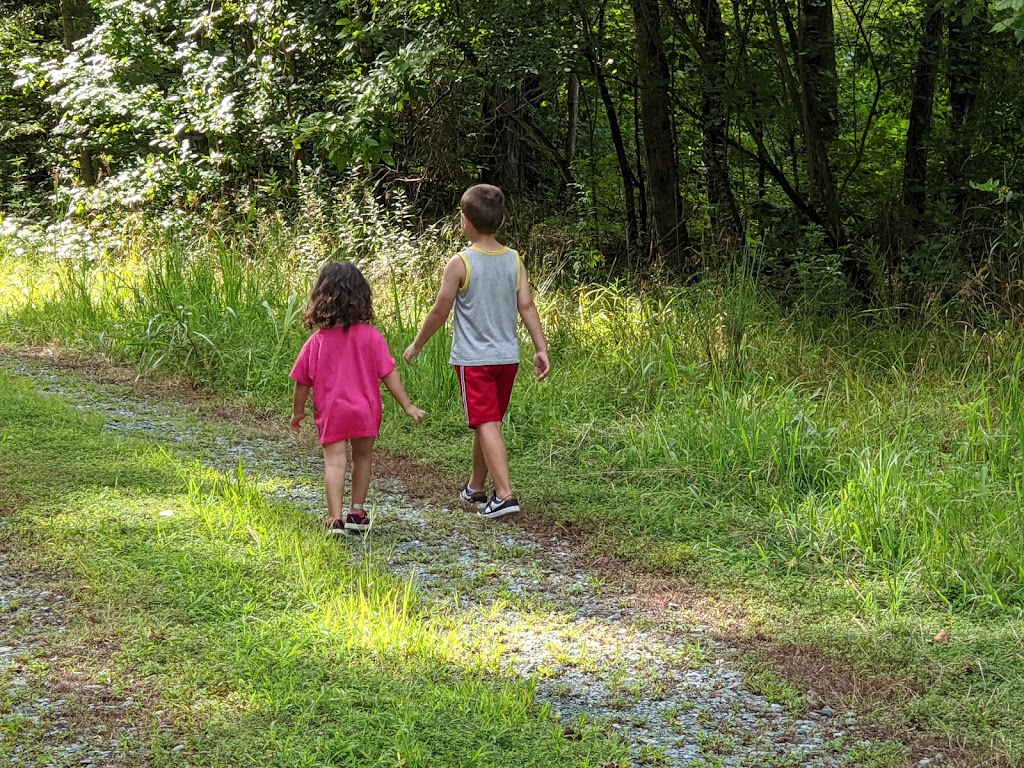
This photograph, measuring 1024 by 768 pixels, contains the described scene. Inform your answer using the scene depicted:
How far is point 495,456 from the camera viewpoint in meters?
5.65

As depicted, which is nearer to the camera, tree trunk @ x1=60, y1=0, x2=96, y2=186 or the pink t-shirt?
the pink t-shirt

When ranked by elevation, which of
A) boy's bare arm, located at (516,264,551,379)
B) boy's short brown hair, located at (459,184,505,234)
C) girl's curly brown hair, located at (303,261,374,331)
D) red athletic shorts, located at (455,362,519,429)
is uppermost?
boy's short brown hair, located at (459,184,505,234)

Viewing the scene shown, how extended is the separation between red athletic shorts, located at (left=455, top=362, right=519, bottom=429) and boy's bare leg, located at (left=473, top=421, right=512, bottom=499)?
5 cm

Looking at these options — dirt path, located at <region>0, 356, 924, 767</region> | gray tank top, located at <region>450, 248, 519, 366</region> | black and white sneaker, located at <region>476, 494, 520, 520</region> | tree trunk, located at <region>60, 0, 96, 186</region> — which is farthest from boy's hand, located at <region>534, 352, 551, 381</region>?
tree trunk, located at <region>60, 0, 96, 186</region>

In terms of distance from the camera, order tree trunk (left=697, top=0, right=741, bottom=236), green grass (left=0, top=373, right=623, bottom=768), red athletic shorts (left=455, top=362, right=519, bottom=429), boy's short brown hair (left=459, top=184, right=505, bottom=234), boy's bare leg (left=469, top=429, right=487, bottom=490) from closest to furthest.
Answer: green grass (left=0, top=373, right=623, bottom=768), boy's short brown hair (left=459, top=184, right=505, bottom=234), red athletic shorts (left=455, top=362, right=519, bottom=429), boy's bare leg (left=469, top=429, right=487, bottom=490), tree trunk (left=697, top=0, right=741, bottom=236)

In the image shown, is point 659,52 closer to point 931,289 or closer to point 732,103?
point 732,103

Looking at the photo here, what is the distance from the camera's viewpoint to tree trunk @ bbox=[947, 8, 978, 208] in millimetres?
10430

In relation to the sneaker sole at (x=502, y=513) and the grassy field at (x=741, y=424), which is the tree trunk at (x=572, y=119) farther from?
the sneaker sole at (x=502, y=513)

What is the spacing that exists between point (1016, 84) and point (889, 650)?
827cm

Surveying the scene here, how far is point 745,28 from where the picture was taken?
10.5m

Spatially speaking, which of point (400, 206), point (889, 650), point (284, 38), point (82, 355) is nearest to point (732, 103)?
point (400, 206)

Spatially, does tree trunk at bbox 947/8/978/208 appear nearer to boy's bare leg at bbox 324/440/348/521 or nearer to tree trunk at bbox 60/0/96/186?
boy's bare leg at bbox 324/440/348/521

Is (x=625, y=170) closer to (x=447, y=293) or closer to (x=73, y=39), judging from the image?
(x=447, y=293)

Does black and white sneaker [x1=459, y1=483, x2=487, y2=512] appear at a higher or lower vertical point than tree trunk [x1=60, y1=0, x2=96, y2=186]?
lower
